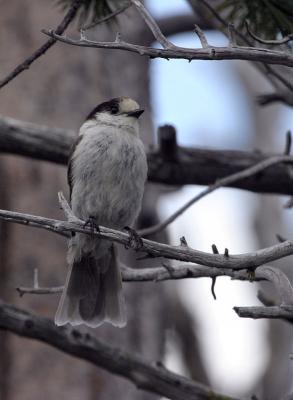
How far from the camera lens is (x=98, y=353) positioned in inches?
169

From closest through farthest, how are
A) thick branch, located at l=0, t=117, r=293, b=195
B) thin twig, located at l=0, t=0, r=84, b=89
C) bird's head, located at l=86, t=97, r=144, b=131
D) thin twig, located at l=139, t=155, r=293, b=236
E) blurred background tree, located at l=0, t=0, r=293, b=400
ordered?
thin twig, located at l=0, t=0, r=84, b=89 < thin twig, located at l=139, t=155, r=293, b=236 < thick branch, located at l=0, t=117, r=293, b=195 < bird's head, located at l=86, t=97, r=144, b=131 < blurred background tree, located at l=0, t=0, r=293, b=400

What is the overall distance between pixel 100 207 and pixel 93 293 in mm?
511

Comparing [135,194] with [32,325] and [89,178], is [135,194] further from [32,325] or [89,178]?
[32,325]

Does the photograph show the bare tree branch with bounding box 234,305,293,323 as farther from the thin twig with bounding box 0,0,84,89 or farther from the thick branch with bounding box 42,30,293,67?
the thin twig with bounding box 0,0,84,89

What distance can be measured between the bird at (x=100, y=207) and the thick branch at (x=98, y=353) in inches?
11.5

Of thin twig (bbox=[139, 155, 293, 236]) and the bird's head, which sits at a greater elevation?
the bird's head

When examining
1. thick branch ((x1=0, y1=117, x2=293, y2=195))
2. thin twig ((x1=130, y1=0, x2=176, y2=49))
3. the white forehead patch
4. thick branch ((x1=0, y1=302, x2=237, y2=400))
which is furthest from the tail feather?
thin twig ((x1=130, y1=0, x2=176, y2=49))

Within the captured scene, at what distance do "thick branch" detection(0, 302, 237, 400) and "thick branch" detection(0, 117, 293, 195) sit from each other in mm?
1072

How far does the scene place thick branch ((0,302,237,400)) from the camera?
422 centimetres

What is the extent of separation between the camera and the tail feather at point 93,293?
15.4ft

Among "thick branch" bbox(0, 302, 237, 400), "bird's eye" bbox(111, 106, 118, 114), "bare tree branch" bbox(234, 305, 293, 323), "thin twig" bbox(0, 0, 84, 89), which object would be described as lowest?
"thick branch" bbox(0, 302, 237, 400)

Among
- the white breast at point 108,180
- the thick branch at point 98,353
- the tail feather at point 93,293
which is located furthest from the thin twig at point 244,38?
the thick branch at point 98,353

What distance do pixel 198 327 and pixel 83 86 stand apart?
13.7 ft

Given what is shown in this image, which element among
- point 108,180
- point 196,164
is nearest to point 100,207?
point 108,180
